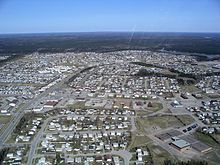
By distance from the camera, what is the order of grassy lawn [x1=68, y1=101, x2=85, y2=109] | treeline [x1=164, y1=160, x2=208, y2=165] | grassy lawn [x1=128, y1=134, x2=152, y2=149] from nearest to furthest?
treeline [x1=164, y1=160, x2=208, y2=165]
grassy lawn [x1=128, y1=134, x2=152, y2=149]
grassy lawn [x1=68, y1=101, x2=85, y2=109]

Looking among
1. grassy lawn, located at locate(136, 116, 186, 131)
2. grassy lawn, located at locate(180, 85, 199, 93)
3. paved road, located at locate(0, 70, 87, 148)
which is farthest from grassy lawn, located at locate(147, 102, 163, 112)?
paved road, located at locate(0, 70, 87, 148)

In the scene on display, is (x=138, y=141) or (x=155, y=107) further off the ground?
(x=138, y=141)

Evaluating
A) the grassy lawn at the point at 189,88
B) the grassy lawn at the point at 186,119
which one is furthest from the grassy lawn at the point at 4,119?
the grassy lawn at the point at 189,88

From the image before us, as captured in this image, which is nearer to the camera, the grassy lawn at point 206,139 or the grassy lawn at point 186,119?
the grassy lawn at point 206,139

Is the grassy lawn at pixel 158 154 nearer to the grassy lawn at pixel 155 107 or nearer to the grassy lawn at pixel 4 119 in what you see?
the grassy lawn at pixel 155 107

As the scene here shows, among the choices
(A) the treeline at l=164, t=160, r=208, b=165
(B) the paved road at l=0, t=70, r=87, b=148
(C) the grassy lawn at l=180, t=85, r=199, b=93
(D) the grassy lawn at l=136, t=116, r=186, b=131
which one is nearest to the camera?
(A) the treeline at l=164, t=160, r=208, b=165

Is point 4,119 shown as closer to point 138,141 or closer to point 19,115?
point 19,115

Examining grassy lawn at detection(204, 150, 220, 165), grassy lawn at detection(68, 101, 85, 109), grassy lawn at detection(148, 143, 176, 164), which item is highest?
grassy lawn at detection(204, 150, 220, 165)

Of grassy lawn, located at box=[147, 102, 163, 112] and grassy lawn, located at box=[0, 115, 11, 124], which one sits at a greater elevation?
grassy lawn, located at box=[0, 115, 11, 124]

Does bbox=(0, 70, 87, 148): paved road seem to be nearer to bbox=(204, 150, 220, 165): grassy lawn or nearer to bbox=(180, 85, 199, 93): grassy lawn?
bbox=(204, 150, 220, 165): grassy lawn

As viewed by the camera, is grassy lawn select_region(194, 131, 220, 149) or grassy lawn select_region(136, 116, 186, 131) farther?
grassy lawn select_region(136, 116, 186, 131)

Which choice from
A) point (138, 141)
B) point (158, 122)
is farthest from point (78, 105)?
point (138, 141)

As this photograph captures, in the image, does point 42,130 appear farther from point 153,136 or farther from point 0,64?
point 0,64

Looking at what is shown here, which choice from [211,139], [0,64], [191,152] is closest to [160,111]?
[211,139]
